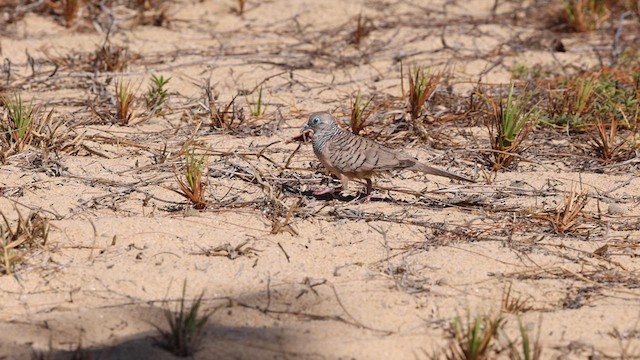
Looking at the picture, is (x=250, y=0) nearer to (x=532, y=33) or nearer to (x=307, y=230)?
(x=532, y=33)

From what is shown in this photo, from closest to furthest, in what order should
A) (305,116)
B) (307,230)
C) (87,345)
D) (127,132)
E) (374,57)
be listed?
1. (87,345)
2. (307,230)
3. (127,132)
4. (305,116)
5. (374,57)

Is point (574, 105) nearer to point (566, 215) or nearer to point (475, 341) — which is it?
point (566, 215)

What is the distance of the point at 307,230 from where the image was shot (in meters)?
5.07

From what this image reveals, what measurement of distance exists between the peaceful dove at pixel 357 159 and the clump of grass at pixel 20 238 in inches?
66.8

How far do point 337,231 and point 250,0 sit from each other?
5.37 meters

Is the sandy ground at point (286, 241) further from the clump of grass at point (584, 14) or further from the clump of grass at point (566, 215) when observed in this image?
the clump of grass at point (584, 14)

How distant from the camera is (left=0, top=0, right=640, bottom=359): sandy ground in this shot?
404 cm

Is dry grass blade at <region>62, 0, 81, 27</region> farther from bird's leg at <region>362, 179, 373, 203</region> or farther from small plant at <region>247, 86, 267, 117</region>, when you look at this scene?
bird's leg at <region>362, 179, 373, 203</region>

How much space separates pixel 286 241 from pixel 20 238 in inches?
52.8

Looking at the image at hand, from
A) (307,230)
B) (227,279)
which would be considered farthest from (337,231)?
(227,279)

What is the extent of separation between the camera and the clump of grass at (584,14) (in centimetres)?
922

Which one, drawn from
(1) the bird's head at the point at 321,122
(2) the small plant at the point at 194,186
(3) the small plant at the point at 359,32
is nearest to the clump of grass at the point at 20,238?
(2) the small plant at the point at 194,186

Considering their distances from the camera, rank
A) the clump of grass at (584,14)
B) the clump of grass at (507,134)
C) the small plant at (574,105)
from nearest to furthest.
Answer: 1. the clump of grass at (507,134)
2. the small plant at (574,105)
3. the clump of grass at (584,14)

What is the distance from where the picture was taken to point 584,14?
30.5ft
